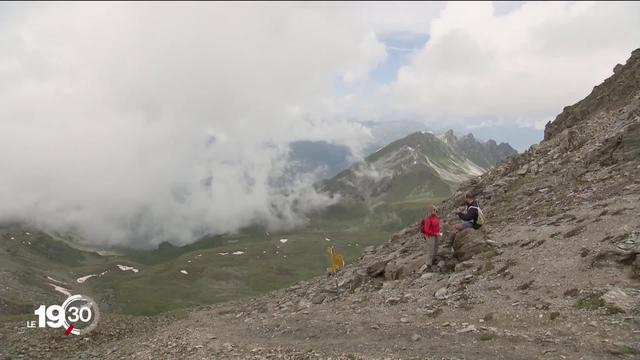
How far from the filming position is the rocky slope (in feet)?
74.6

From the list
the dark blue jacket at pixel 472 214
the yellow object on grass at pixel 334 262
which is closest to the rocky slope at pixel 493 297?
the dark blue jacket at pixel 472 214

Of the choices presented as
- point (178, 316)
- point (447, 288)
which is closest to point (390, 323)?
point (447, 288)

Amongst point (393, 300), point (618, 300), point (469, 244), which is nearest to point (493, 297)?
point (618, 300)

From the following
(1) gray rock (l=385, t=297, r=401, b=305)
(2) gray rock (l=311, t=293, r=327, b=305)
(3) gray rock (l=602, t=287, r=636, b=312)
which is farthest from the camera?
(2) gray rock (l=311, t=293, r=327, b=305)

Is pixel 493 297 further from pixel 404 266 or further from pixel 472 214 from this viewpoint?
pixel 404 266

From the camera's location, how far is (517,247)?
33469 millimetres

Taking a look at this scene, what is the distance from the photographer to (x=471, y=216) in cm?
3681

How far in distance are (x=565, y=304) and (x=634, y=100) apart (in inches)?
1484

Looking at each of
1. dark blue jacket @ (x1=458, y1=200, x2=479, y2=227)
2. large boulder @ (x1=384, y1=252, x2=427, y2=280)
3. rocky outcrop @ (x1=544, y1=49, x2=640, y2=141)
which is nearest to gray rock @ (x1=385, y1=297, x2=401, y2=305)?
large boulder @ (x1=384, y1=252, x2=427, y2=280)

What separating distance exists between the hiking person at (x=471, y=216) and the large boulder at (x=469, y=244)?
1.50ft

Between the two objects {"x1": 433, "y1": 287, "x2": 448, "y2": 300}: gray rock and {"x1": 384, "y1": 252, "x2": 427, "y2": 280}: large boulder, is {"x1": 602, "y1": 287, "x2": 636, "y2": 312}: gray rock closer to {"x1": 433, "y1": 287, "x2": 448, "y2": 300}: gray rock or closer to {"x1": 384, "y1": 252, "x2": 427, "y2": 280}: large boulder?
{"x1": 433, "y1": 287, "x2": 448, "y2": 300}: gray rock

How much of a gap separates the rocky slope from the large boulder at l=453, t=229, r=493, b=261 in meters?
0.09

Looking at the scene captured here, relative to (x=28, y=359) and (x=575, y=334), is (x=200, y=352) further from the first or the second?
(x=575, y=334)

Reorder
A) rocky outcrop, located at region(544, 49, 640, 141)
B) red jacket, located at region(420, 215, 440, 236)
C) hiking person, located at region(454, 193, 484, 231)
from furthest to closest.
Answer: rocky outcrop, located at region(544, 49, 640, 141) < hiking person, located at region(454, 193, 484, 231) < red jacket, located at region(420, 215, 440, 236)
